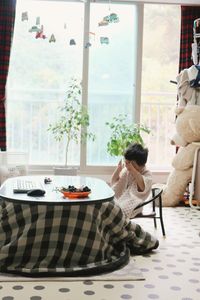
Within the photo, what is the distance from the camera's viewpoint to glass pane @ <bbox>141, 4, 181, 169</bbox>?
5.71 m

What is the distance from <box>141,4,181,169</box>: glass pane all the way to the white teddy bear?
90cm

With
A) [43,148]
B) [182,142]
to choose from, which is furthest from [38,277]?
[43,148]

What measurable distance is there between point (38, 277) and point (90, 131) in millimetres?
3319

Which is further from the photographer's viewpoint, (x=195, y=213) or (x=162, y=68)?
(x=162, y=68)

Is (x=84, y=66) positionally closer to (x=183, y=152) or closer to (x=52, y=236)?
(x=183, y=152)

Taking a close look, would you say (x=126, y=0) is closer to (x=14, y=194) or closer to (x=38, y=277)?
(x=14, y=194)

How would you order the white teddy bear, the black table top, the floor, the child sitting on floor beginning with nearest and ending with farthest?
the floor, the black table top, the child sitting on floor, the white teddy bear

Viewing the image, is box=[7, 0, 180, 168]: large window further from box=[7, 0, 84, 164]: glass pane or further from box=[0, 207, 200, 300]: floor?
box=[0, 207, 200, 300]: floor

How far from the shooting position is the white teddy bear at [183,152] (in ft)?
15.7

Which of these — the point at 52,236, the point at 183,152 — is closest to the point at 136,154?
the point at 52,236

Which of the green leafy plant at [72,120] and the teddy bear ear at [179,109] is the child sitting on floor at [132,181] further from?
the green leafy plant at [72,120]

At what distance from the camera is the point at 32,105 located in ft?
18.5

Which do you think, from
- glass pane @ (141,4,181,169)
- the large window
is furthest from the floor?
glass pane @ (141,4,181,169)

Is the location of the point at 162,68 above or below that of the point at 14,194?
above
